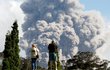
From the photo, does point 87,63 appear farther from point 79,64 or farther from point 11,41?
point 11,41

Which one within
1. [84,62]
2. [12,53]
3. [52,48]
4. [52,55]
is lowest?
[52,55]

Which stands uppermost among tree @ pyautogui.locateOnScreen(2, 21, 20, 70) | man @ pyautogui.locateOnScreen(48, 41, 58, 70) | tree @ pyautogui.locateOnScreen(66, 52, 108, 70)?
tree @ pyautogui.locateOnScreen(66, 52, 108, 70)

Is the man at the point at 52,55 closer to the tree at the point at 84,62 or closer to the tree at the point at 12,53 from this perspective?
the tree at the point at 12,53

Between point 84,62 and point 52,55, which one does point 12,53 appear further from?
point 84,62

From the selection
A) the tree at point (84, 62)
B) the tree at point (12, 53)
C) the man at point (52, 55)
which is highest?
the tree at point (84, 62)

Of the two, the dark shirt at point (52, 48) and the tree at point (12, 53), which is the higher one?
the tree at point (12, 53)

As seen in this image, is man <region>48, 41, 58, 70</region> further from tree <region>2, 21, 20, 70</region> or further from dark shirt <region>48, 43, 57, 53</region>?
tree <region>2, 21, 20, 70</region>

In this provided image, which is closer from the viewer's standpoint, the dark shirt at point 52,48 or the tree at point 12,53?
the dark shirt at point 52,48

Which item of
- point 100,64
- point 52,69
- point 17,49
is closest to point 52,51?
point 52,69

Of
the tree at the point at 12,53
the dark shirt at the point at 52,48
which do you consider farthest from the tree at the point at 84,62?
the dark shirt at the point at 52,48

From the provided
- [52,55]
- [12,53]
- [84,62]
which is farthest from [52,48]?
[84,62]

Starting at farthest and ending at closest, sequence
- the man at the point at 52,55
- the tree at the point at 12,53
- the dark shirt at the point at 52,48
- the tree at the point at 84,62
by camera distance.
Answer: the tree at the point at 84,62 → the tree at the point at 12,53 → the dark shirt at the point at 52,48 → the man at the point at 52,55

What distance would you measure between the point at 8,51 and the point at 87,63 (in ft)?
114

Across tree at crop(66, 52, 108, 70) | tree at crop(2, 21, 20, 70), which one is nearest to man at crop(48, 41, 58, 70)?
tree at crop(2, 21, 20, 70)
